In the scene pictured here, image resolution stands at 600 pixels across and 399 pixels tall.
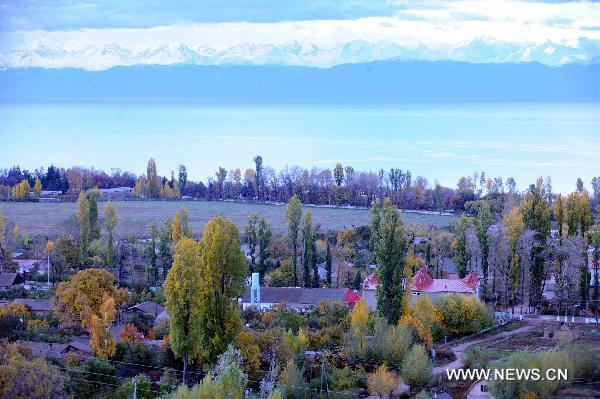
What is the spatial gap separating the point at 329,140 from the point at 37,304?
167 feet

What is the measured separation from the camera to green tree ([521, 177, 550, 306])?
17.2 metres

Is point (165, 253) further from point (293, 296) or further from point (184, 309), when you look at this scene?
point (184, 309)

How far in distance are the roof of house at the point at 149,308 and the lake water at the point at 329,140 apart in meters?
26.5

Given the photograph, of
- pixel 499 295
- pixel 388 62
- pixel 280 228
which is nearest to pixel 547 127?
pixel 280 228

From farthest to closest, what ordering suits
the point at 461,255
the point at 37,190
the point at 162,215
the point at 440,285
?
the point at 37,190
the point at 162,215
the point at 461,255
the point at 440,285

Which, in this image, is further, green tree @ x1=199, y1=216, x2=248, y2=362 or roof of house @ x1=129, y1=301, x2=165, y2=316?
roof of house @ x1=129, y1=301, x2=165, y2=316

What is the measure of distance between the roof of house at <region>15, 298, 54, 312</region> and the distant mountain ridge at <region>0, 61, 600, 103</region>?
364 feet

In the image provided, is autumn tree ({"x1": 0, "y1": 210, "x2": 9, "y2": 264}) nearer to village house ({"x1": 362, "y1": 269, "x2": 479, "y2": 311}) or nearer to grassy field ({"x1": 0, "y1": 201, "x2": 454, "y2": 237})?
grassy field ({"x1": 0, "y1": 201, "x2": 454, "y2": 237})

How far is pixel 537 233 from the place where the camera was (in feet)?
57.0

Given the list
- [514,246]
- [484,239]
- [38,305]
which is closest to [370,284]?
[484,239]

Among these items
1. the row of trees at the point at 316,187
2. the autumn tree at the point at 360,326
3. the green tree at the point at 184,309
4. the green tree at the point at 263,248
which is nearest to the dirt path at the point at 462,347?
the autumn tree at the point at 360,326

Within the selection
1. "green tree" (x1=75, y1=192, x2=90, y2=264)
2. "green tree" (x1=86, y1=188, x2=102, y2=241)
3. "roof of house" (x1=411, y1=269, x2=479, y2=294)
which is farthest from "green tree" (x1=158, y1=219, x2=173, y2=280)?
"roof of house" (x1=411, y1=269, x2=479, y2=294)

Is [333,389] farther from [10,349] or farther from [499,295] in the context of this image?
[499,295]

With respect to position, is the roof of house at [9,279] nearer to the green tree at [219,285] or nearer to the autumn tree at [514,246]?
the green tree at [219,285]
